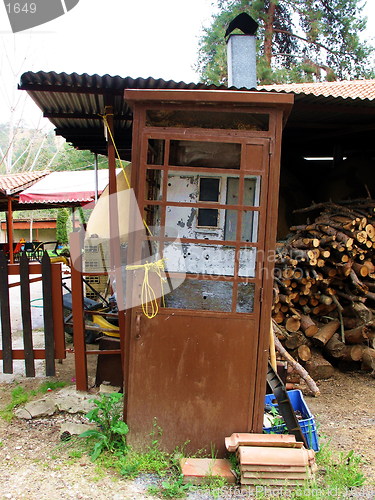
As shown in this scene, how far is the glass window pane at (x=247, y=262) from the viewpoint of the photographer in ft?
11.6

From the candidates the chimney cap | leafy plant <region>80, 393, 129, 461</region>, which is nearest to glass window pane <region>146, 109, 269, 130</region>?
leafy plant <region>80, 393, 129, 461</region>

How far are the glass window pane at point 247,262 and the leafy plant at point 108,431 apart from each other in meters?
1.48

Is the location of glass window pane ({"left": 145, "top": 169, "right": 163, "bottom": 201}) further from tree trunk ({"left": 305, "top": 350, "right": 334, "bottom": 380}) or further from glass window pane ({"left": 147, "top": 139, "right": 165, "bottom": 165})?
tree trunk ({"left": 305, "top": 350, "right": 334, "bottom": 380})

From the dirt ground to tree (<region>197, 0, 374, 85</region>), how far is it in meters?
15.9

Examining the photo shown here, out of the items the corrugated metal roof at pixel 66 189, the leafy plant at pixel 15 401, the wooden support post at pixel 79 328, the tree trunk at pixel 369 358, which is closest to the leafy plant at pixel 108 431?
the wooden support post at pixel 79 328

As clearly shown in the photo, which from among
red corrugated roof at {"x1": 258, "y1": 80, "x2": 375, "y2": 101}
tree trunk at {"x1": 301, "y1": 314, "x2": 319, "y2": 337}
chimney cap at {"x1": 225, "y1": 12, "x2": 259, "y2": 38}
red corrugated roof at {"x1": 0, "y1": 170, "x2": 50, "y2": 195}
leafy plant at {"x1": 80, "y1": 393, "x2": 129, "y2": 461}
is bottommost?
leafy plant at {"x1": 80, "y1": 393, "x2": 129, "y2": 461}

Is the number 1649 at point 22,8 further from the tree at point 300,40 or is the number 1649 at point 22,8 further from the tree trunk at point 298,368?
the tree trunk at point 298,368

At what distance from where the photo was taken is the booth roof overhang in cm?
399

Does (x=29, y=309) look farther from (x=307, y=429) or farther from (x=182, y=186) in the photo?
(x=307, y=429)

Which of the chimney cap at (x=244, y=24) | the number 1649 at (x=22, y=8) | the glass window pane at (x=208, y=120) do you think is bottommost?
the glass window pane at (x=208, y=120)

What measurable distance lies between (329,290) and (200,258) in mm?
2577

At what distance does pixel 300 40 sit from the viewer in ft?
64.5

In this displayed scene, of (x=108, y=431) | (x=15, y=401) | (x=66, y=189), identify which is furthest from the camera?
(x=66, y=189)

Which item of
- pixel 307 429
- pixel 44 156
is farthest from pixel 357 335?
pixel 44 156
